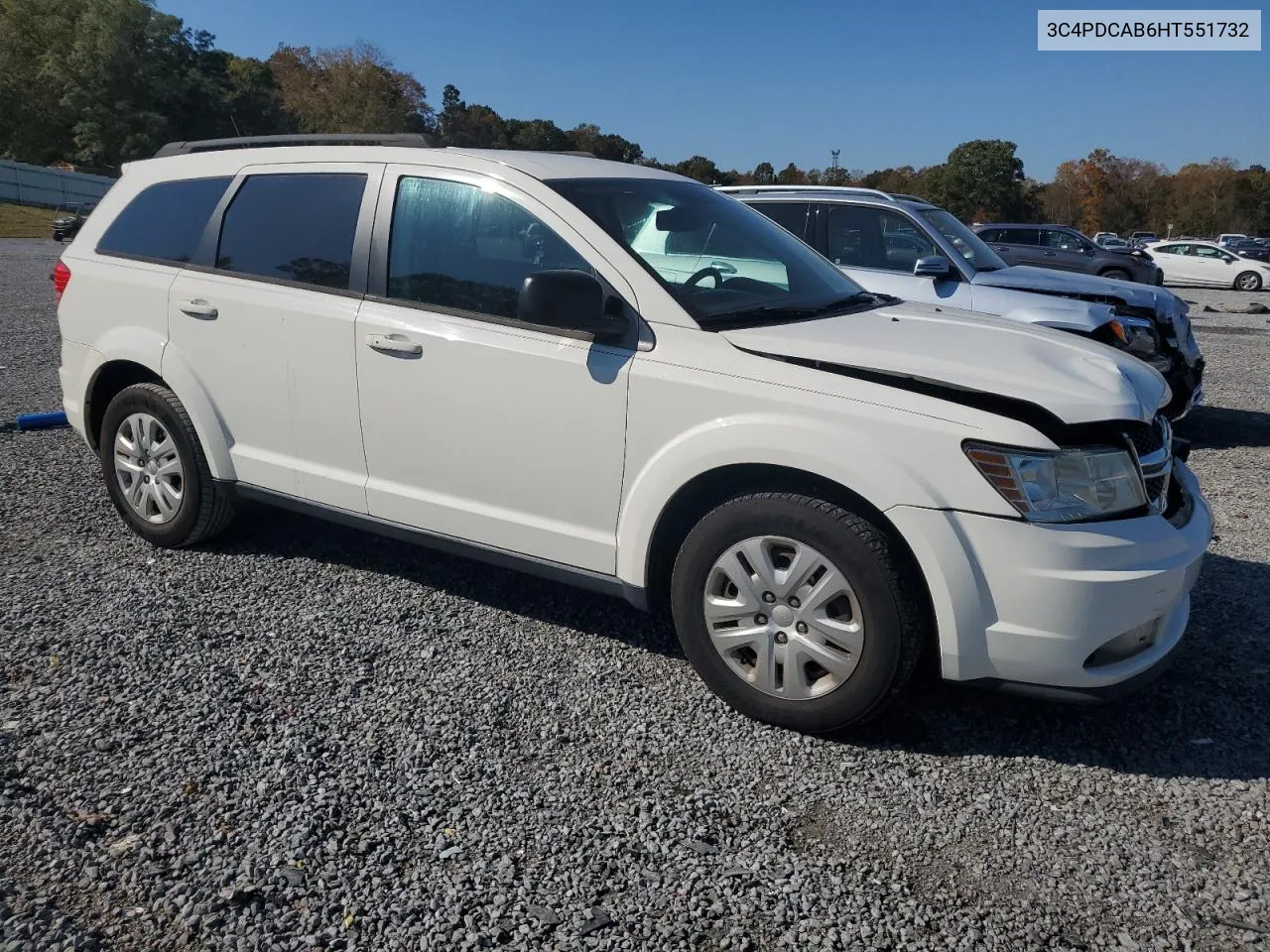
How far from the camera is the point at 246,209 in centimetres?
454

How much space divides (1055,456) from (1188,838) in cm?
114

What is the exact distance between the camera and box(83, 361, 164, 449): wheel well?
16.1 ft

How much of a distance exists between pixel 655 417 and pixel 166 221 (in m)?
2.94

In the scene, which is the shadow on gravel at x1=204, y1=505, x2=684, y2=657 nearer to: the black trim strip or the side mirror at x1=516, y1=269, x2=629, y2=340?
the black trim strip

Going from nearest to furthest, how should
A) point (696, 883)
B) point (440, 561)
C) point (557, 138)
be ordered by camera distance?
point (696, 883), point (440, 561), point (557, 138)

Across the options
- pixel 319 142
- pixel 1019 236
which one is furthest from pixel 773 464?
pixel 1019 236

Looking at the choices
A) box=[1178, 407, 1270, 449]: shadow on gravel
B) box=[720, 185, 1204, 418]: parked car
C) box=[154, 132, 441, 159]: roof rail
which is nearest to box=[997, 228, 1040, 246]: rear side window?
box=[1178, 407, 1270, 449]: shadow on gravel

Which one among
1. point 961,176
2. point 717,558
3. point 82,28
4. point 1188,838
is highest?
point 82,28

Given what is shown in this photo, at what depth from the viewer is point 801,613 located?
10.5ft

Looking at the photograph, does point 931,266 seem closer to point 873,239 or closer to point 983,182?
point 873,239

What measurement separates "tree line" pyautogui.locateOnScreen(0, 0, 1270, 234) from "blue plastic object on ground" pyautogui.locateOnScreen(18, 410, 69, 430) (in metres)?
41.0

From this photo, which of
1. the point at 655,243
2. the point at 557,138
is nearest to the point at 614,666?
the point at 655,243

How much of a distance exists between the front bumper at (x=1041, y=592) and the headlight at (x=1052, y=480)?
0.16ft

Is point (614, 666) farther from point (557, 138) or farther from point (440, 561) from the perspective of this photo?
point (557, 138)
